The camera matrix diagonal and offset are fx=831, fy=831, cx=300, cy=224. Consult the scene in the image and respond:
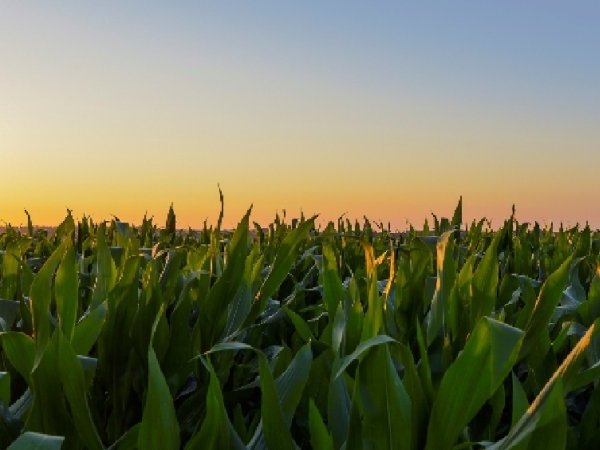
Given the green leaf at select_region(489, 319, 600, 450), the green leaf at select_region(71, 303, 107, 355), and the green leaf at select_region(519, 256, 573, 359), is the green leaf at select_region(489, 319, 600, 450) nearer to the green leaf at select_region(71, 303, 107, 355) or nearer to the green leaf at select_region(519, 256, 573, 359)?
the green leaf at select_region(519, 256, 573, 359)

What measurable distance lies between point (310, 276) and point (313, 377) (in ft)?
4.89

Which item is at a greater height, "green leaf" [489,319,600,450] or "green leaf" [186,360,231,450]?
"green leaf" [489,319,600,450]

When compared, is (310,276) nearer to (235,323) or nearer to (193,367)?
(235,323)

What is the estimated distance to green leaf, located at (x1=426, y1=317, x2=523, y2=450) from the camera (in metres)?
1.09

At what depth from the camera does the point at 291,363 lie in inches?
51.3

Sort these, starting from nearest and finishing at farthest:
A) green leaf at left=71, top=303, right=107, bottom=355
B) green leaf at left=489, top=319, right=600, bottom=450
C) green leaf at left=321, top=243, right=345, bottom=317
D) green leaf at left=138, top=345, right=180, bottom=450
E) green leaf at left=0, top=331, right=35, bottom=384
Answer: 1. green leaf at left=489, top=319, right=600, bottom=450
2. green leaf at left=138, top=345, right=180, bottom=450
3. green leaf at left=0, top=331, right=35, bottom=384
4. green leaf at left=71, top=303, right=107, bottom=355
5. green leaf at left=321, top=243, right=345, bottom=317

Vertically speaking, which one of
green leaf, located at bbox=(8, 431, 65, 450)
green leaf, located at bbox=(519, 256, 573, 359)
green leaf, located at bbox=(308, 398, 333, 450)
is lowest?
green leaf, located at bbox=(8, 431, 65, 450)

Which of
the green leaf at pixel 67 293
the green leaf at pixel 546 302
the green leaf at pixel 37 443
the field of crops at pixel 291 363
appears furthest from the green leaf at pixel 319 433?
the green leaf at pixel 67 293

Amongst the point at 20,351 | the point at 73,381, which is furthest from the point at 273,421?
the point at 20,351

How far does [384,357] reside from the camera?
1.08 m

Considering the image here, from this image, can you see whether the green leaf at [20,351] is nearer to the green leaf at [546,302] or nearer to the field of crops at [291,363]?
the field of crops at [291,363]

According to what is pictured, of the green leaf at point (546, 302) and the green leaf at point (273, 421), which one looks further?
the green leaf at point (546, 302)

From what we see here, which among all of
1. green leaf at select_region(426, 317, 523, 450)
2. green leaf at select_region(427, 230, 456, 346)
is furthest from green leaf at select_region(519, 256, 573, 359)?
green leaf at select_region(426, 317, 523, 450)

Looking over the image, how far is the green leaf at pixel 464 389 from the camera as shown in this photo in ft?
3.58
